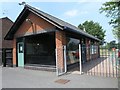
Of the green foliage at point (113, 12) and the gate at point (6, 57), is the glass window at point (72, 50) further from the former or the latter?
the gate at point (6, 57)

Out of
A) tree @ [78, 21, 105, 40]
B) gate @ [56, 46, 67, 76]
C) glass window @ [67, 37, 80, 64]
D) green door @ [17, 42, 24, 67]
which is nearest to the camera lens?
gate @ [56, 46, 67, 76]

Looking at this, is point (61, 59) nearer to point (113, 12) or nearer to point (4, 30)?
point (113, 12)

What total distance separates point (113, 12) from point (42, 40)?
6.41 metres

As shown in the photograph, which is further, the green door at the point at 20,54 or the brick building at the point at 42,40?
the green door at the point at 20,54

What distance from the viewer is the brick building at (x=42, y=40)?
1257 centimetres

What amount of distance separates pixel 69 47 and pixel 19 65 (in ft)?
18.6

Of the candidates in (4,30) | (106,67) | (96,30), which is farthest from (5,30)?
(96,30)

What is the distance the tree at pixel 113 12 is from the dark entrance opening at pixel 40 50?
14.0 feet

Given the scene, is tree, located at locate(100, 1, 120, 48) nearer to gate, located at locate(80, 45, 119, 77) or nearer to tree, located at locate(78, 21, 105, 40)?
gate, located at locate(80, 45, 119, 77)

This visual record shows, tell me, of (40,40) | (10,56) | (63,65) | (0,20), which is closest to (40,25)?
(40,40)

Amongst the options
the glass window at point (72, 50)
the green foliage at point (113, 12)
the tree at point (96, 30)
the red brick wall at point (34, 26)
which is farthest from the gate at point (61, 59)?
the tree at point (96, 30)

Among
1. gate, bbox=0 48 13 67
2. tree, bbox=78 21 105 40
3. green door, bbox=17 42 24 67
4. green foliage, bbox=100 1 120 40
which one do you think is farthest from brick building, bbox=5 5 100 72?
tree, bbox=78 21 105 40

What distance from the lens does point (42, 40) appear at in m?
15.3

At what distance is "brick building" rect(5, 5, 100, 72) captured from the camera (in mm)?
12570
